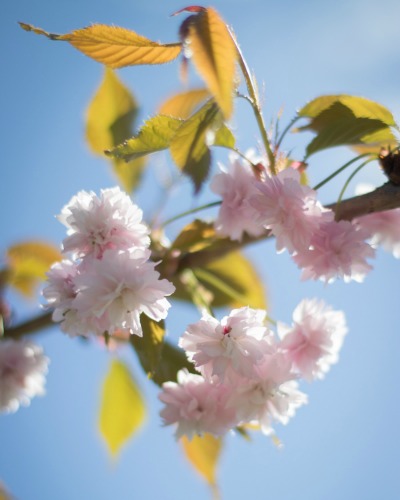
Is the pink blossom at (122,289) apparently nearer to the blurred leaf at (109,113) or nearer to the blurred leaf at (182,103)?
the blurred leaf at (182,103)

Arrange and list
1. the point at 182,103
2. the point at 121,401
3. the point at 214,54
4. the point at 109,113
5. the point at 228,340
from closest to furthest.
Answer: the point at 214,54
the point at 228,340
the point at 182,103
the point at 109,113
the point at 121,401

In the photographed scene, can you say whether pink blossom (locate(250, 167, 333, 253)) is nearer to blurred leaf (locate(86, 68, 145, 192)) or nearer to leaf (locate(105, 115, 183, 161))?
leaf (locate(105, 115, 183, 161))

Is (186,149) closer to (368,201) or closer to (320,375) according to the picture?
(368,201)

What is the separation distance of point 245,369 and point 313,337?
154 mm

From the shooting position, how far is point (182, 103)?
1.01 m

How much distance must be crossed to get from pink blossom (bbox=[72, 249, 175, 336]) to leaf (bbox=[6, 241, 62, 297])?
630mm

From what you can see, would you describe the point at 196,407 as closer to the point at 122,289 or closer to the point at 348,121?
the point at 122,289

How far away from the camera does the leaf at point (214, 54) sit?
507mm

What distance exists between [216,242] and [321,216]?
8.5 inches

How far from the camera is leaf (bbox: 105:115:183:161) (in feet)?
2.17

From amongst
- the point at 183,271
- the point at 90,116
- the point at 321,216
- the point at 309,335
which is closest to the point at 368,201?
the point at 321,216

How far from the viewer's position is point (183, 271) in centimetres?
92

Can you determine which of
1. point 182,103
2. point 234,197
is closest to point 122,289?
point 234,197

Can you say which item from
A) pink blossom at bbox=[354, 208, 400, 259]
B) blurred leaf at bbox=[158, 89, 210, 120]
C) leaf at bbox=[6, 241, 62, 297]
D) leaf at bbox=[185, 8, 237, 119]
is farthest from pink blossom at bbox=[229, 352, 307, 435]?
leaf at bbox=[6, 241, 62, 297]
